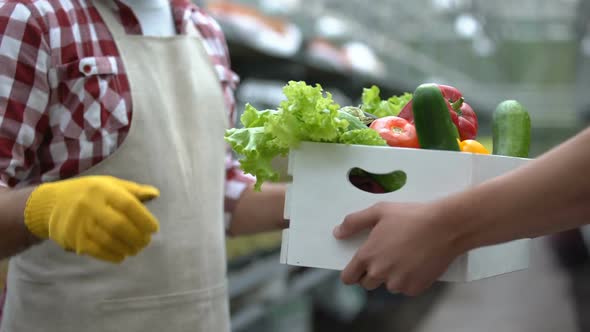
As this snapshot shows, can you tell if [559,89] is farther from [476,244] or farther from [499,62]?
[476,244]

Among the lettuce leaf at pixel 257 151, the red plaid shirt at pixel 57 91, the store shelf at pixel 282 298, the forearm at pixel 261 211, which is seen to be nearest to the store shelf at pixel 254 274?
the store shelf at pixel 282 298

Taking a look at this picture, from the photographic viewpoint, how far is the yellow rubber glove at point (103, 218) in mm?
1263

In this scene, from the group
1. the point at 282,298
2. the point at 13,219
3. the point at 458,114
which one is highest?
the point at 458,114

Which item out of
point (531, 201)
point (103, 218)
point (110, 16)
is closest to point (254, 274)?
point (110, 16)

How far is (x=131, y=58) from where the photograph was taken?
5.86 ft

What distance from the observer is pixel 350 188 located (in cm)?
143

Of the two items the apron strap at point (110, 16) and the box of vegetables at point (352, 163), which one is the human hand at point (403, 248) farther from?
the apron strap at point (110, 16)

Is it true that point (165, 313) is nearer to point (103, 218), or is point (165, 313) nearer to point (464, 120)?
point (103, 218)

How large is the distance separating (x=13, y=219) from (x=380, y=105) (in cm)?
87

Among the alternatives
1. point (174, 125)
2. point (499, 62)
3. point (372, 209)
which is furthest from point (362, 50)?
point (499, 62)

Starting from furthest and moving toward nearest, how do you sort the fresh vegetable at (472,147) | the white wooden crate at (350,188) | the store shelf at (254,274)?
the store shelf at (254,274)
the fresh vegetable at (472,147)
the white wooden crate at (350,188)

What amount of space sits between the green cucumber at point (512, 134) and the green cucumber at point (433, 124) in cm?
18

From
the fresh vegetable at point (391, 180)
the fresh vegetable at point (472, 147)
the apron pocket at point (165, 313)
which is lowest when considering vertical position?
the apron pocket at point (165, 313)

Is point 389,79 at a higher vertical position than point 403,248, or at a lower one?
lower
